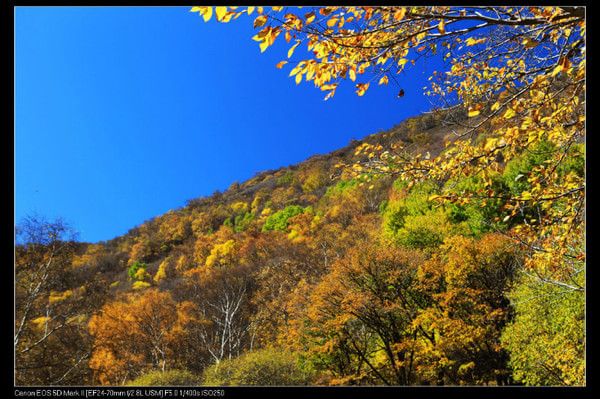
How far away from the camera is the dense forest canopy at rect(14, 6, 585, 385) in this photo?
139 inches

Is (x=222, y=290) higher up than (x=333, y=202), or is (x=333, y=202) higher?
(x=333, y=202)

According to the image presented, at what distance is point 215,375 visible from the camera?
12.0 metres

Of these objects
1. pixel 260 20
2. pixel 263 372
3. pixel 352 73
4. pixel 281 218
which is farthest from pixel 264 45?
pixel 281 218

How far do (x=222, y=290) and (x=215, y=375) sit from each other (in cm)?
1213

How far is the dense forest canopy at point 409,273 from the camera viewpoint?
11.6 feet

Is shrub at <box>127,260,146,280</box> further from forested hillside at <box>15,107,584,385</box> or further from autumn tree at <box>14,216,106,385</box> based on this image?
autumn tree at <box>14,216,106,385</box>

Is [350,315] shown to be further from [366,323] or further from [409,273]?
[409,273]

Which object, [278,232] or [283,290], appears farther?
[278,232]

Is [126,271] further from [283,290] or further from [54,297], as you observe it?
[54,297]

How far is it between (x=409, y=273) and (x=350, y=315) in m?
2.72

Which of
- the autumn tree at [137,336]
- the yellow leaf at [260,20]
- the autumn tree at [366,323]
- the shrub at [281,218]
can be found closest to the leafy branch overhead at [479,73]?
the yellow leaf at [260,20]

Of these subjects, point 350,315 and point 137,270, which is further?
point 137,270

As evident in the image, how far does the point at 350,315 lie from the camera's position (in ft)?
41.8

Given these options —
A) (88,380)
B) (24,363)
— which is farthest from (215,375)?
(88,380)
